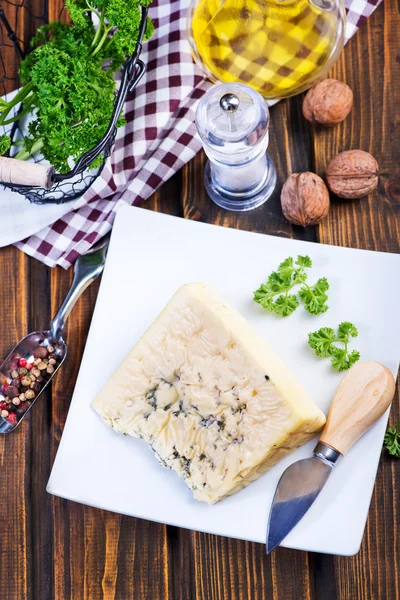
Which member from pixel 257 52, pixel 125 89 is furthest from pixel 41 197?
pixel 257 52

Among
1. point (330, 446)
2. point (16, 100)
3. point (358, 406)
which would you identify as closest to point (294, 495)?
point (330, 446)

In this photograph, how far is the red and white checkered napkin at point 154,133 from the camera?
5.74 feet

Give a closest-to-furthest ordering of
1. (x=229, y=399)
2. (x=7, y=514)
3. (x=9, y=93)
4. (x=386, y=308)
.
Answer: (x=229, y=399) → (x=386, y=308) → (x=7, y=514) → (x=9, y=93)

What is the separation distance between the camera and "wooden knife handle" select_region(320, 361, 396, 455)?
4.93ft

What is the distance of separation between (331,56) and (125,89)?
1.65ft

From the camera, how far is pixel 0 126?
1785mm

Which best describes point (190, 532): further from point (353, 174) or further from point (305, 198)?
point (353, 174)

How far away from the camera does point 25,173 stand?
4.68 feet

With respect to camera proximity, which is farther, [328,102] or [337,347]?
[328,102]

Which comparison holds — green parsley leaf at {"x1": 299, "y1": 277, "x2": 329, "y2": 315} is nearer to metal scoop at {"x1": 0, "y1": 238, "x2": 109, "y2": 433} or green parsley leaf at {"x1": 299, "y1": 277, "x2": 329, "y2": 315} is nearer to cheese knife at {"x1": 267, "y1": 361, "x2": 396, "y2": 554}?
cheese knife at {"x1": 267, "y1": 361, "x2": 396, "y2": 554}

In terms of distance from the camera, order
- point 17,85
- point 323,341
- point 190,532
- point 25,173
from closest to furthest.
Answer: point 25,173, point 323,341, point 190,532, point 17,85

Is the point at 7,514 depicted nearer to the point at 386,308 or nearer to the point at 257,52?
the point at 386,308

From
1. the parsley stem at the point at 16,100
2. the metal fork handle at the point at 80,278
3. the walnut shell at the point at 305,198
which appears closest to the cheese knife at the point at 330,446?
the walnut shell at the point at 305,198

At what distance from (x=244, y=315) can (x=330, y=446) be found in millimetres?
354
